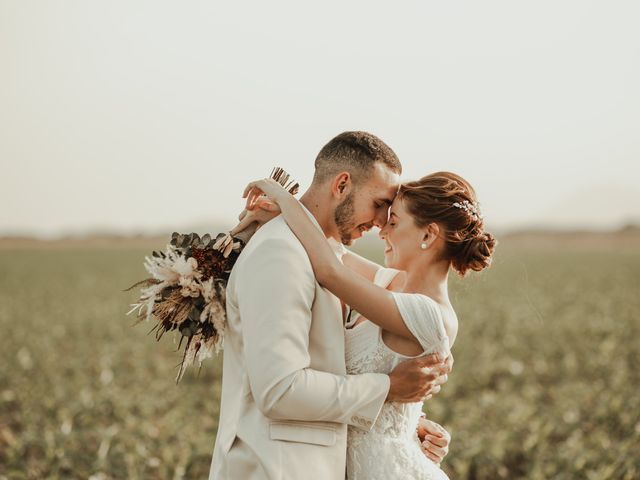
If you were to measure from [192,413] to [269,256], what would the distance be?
19.9ft

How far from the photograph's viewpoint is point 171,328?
329 cm

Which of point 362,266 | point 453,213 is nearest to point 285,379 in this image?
point 453,213

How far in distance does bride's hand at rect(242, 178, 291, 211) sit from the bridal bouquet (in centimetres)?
8

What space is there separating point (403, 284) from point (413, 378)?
567 mm

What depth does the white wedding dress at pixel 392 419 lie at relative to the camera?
3031mm

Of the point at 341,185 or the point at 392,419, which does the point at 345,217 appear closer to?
the point at 341,185

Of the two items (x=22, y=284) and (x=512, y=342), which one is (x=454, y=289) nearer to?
(x=512, y=342)

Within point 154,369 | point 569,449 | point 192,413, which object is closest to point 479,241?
point 569,449

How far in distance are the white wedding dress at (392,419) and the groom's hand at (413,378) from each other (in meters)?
0.07

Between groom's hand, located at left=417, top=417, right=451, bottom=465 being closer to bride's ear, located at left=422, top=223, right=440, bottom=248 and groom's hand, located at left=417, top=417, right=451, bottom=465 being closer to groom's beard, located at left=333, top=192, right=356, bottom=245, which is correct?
bride's ear, located at left=422, top=223, right=440, bottom=248

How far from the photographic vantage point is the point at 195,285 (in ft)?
10.3

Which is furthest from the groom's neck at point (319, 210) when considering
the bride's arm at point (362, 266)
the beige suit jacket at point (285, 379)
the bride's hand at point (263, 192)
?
the bride's arm at point (362, 266)

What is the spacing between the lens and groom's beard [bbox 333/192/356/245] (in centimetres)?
320

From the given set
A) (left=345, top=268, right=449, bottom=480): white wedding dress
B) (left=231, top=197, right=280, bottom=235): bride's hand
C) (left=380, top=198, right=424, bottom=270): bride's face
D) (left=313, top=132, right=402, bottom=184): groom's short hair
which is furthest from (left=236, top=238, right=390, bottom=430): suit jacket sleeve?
(left=380, top=198, right=424, bottom=270): bride's face
